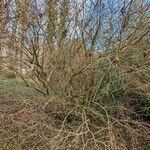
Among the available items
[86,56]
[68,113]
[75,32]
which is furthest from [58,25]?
[68,113]

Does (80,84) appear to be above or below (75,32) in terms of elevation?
below

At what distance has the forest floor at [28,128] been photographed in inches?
299

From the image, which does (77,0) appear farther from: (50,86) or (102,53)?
(50,86)

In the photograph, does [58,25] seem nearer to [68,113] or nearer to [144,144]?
[68,113]

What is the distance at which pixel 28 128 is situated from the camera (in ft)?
25.6

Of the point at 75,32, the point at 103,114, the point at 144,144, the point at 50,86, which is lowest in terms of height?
the point at 144,144

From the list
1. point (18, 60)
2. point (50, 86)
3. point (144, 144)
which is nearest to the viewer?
point (144, 144)

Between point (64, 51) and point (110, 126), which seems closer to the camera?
point (110, 126)

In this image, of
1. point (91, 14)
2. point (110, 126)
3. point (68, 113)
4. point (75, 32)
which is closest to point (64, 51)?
point (75, 32)

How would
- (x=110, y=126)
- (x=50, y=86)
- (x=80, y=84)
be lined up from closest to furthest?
(x=110, y=126), (x=80, y=84), (x=50, y=86)

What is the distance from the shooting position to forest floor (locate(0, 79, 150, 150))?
7598 millimetres

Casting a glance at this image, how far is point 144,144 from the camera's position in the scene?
7.89m

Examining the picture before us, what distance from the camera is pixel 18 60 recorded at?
Answer: 974 cm

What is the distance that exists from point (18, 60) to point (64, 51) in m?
1.44
